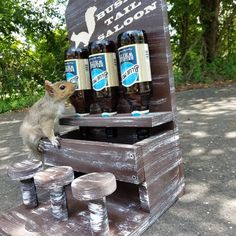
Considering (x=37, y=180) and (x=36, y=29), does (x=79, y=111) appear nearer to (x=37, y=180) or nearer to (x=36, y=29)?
(x=37, y=180)

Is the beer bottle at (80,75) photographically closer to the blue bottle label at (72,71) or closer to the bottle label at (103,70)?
the blue bottle label at (72,71)

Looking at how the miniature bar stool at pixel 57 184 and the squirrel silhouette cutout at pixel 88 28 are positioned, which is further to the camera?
the squirrel silhouette cutout at pixel 88 28

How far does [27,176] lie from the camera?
1681mm

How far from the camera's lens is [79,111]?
78.6 inches

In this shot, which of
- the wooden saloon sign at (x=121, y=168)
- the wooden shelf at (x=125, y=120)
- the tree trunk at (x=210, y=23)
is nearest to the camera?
the wooden saloon sign at (x=121, y=168)

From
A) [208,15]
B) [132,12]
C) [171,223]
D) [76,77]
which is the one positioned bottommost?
[171,223]

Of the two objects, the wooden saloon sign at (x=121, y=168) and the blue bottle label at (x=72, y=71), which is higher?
the blue bottle label at (x=72, y=71)

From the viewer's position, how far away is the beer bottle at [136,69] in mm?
1597

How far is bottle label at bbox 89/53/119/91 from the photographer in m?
1.74

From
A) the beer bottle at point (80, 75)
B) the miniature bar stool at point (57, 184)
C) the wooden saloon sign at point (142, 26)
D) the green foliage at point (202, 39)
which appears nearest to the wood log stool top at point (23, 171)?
the miniature bar stool at point (57, 184)

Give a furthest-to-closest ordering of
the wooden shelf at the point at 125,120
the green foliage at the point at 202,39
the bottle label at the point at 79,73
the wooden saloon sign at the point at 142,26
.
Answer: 1. the green foliage at the point at 202,39
2. the bottle label at the point at 79,73
3. the wooden saloon sign at the point at 142,26
4. the wooden shelf at the point at 125,120

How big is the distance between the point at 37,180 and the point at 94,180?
1.03ft

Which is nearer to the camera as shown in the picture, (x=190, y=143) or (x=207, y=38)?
(x=190, y=143)

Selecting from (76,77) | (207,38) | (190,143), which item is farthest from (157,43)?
(207,38)
